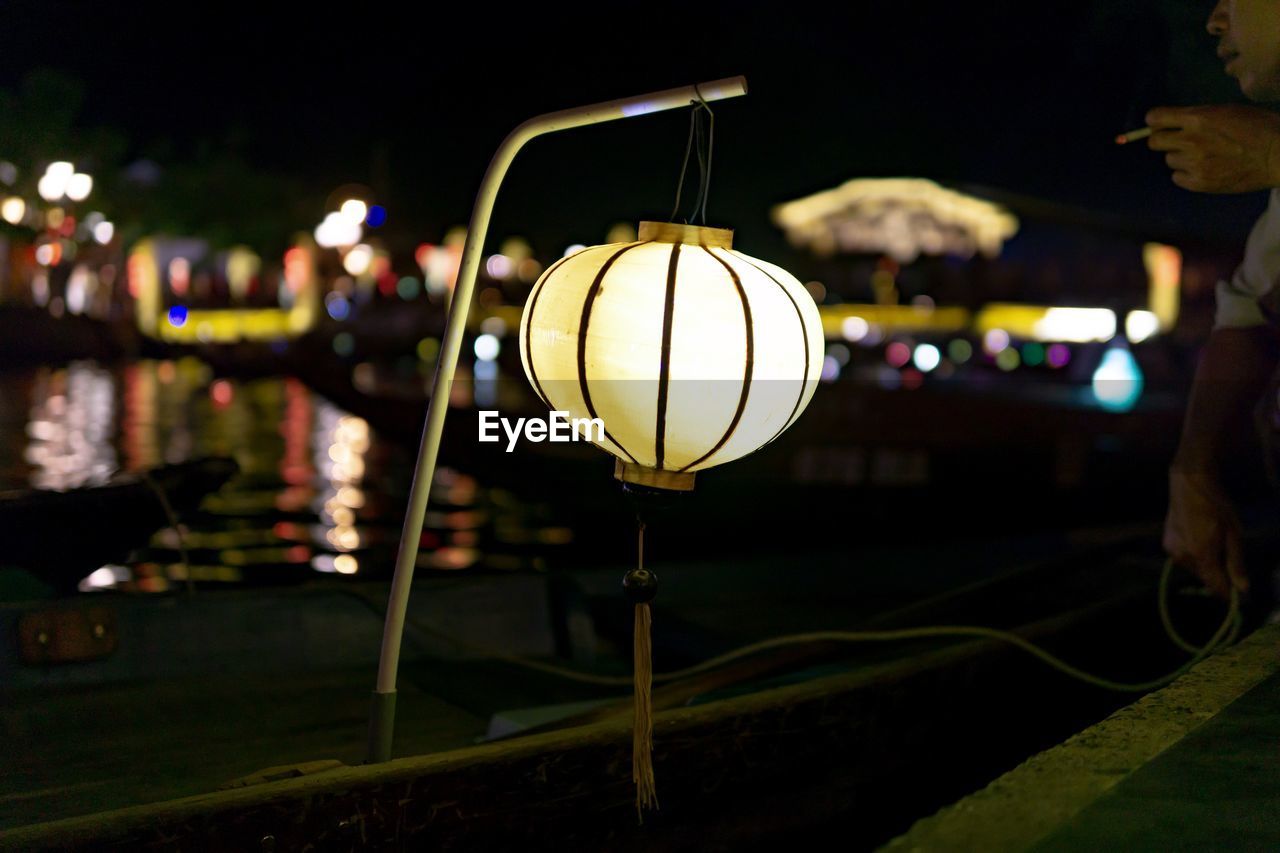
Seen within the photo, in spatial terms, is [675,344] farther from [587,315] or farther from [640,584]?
[640,584]

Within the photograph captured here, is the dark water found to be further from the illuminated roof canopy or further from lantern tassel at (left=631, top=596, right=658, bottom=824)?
the illuminated roof canopy

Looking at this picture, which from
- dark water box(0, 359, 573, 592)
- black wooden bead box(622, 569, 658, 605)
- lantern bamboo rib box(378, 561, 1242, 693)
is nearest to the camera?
black wooden bead box(622, 569, 658, 605)

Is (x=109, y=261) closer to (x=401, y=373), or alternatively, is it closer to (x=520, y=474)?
(x=401, y=373)

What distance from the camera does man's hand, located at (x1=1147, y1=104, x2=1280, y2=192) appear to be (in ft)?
11.0

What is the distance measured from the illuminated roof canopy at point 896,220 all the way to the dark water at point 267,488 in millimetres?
14311

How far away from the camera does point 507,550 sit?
9531mm

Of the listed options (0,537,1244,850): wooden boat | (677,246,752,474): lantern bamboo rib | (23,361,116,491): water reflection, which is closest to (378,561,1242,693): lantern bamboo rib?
(0,537,1244,850): wooden boat

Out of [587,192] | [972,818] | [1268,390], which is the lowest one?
[972,818]

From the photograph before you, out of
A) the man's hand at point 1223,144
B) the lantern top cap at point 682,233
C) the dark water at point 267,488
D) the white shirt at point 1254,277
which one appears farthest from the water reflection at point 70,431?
the white shirt at point 1254,277

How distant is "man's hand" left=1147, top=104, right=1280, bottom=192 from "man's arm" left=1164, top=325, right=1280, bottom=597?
71 cm

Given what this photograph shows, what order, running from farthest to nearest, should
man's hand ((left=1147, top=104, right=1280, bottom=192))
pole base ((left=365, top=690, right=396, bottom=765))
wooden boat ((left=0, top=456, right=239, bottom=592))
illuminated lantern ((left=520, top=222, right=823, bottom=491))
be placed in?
wooden boat ((left=0, top=456, right=239, bottom=592))
man's hand ((left=1147, top=104, right=1280, bottom=192))
pole base ((left=365, top=690, right=396, bottom=765))
illuminated lantern ((left=520, top=222, right=823, bottom=491))

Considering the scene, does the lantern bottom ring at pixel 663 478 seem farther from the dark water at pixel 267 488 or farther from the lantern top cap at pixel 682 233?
the dark water at pixel 267 488

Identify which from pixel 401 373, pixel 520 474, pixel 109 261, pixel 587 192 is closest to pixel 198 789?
pixel 520 474

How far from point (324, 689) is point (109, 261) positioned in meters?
32.6
